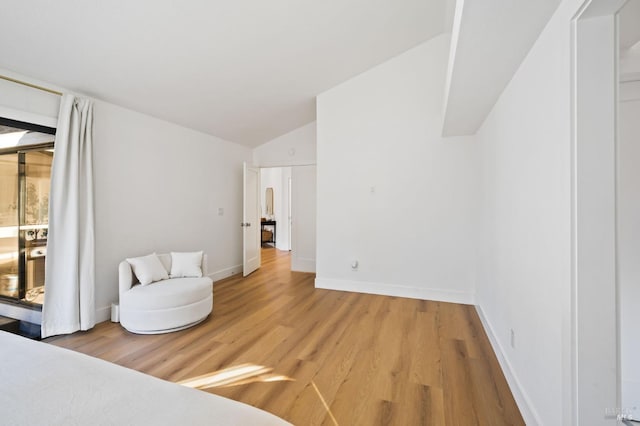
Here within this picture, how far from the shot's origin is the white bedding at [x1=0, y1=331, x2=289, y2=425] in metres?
0.75

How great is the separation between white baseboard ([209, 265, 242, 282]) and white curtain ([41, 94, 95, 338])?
1956mm

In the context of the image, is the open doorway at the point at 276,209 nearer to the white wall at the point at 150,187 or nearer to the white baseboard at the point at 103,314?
the white wall at the point at 150,187

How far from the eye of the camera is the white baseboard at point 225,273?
4742mm

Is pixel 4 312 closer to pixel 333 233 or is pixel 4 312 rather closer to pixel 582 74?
pixel 333 233

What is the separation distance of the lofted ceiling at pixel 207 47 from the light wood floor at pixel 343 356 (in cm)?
265

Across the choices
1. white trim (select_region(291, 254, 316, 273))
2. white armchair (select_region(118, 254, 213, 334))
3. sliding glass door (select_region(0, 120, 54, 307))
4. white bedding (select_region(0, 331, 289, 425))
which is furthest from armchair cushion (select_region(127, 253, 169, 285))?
white trim (select_region(291, 254, 316, 273))

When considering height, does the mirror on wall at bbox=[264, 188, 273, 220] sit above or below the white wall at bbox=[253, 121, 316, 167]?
below

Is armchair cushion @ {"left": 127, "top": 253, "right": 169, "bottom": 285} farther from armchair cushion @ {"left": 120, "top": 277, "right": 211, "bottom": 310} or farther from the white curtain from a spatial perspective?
the white curtain

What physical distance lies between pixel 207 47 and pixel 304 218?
11.6ft

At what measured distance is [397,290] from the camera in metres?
4.04

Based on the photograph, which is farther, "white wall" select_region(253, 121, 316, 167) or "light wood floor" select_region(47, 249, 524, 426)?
"white wall" select_region(253, 121, 316, 167)

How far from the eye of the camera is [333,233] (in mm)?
4410

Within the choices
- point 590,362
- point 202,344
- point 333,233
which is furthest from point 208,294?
point 590,362

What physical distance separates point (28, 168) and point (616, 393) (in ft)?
16.0
